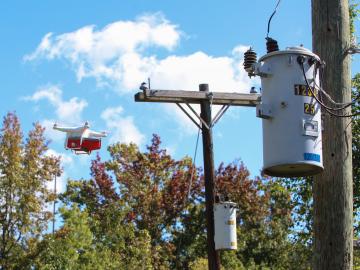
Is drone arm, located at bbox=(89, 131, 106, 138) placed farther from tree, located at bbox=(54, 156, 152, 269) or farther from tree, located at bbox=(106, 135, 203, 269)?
tree, located at bbox=(106, 135, 203, 269)

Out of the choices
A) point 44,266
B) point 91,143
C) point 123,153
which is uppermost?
point 123,153

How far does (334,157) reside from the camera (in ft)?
14.8

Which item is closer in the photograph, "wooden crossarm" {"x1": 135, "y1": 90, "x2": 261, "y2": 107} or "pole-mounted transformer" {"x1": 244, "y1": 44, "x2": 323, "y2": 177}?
"pole-mounted transformer" {"x1": 244, "y1": 44, "x2": 323, "y2": 177}

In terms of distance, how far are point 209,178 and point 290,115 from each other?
740 cm

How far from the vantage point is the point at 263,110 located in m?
4.44

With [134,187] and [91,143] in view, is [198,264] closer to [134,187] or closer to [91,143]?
[134,187]

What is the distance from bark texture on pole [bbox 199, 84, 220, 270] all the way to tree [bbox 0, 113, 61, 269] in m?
10.1

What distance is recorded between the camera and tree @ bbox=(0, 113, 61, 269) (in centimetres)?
2062

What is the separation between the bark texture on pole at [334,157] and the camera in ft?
14.4

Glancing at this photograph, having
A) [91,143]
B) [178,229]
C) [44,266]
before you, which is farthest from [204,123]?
[178,229]

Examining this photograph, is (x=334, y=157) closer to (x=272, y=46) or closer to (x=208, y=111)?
(x=272, y=46)

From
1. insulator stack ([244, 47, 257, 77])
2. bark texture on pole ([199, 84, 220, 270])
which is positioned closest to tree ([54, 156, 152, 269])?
bark texture on pole ([199, 84, 220, 270])

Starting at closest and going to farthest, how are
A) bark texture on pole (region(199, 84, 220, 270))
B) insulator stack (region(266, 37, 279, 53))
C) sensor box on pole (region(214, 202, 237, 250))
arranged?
insulator stack (region(266, 37, 279, 53))
sensor box on pole (region(214, 202, 237, 250))
bark texture on pole (region(199, 84, 220, 270))

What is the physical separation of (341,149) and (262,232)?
28558 millimetres
